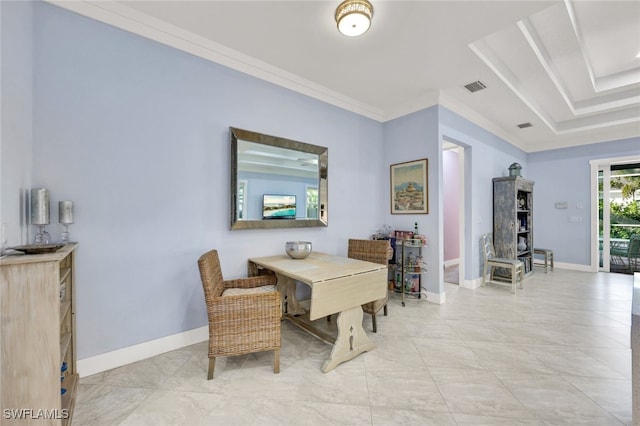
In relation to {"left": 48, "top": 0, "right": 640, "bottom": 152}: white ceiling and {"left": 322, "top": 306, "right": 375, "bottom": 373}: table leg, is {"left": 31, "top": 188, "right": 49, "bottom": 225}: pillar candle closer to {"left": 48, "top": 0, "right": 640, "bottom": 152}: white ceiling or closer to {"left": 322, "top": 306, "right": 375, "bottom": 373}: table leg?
{"left": 48, "top": 0, "right": 640, "bottom": 152}: white ceiling

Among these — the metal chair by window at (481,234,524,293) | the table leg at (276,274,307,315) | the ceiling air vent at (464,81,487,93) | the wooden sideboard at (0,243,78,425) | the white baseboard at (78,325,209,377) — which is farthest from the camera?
the metal chair by window at (481,234,524,293)

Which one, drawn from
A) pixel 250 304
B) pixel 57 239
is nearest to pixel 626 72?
pixel 250 304

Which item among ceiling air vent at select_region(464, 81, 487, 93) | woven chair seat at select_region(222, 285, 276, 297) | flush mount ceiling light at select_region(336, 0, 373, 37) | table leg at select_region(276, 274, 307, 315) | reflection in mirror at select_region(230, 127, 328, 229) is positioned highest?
ceiling air vent at select_region(464, 81, 487, 93)

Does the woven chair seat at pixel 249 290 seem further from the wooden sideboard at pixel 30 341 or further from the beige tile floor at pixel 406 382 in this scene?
the wooden sideboard at pixel 30 341

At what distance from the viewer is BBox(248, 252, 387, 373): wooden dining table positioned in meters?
1.73

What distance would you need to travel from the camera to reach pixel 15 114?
4.57ft

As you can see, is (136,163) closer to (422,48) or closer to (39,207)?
(39,207)

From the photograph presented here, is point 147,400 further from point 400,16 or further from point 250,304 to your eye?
point 400,16

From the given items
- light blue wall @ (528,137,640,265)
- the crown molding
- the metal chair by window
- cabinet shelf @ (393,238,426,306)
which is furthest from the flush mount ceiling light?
light blue wall @ (528,137,640,265)

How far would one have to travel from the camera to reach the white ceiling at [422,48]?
189 centimetres

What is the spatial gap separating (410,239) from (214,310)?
8.32 ft

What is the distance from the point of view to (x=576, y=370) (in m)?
1.78

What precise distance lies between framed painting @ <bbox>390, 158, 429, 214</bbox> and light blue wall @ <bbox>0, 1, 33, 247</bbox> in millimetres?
3578

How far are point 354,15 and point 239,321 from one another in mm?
2280
